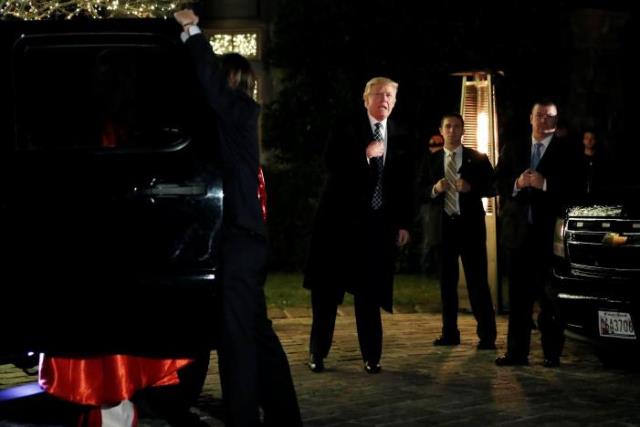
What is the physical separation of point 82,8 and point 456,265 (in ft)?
13.8

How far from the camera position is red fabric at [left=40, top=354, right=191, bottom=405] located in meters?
5.99

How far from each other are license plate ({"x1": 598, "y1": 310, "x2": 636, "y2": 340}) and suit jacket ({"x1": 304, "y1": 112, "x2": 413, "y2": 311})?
4.76 ft

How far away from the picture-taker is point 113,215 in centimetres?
556

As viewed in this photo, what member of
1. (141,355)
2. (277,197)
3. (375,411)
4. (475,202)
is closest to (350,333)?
(475,202)

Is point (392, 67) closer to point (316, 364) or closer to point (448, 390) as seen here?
point (316, 364)

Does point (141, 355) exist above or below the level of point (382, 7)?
below

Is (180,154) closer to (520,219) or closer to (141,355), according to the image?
(141,355)

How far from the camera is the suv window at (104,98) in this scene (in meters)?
5.78

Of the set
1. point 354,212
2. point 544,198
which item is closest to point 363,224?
Result: point 354,212

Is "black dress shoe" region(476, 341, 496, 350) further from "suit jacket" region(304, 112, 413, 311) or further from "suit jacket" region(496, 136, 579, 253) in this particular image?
"suit jacket" region(304, 112, 413, 311)

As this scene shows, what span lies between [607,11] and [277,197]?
6.14 meters

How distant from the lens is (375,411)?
7.29 meters

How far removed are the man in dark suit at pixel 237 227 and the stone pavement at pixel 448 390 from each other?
1.09 m

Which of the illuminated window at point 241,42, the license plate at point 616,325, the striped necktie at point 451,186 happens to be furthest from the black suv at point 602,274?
the illuminated window at point 241,42
